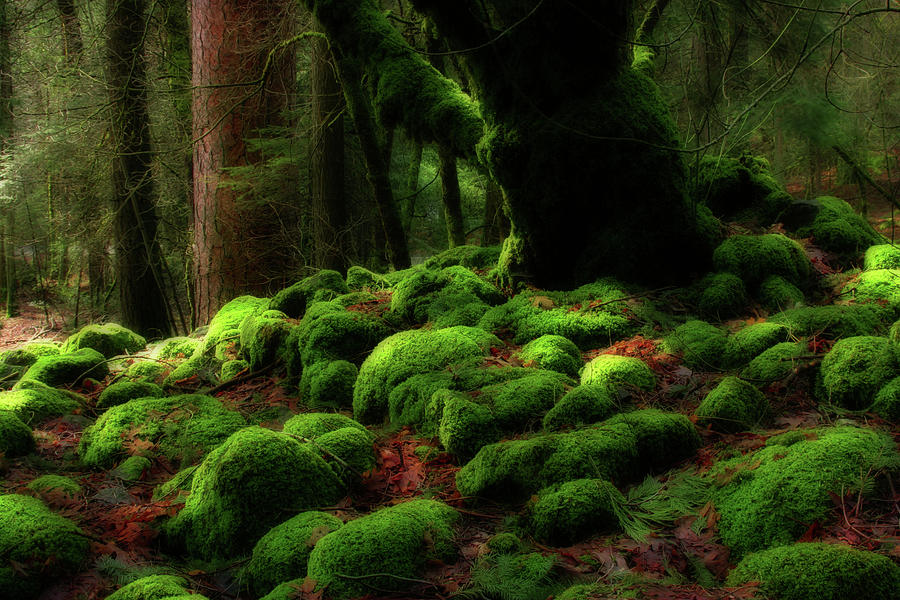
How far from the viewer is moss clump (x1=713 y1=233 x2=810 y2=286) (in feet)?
17.5

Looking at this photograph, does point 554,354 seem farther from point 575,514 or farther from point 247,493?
point 247,493

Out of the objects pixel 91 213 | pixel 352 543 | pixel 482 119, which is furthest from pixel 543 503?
pixel 91 213

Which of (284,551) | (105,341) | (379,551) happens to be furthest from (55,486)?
(105,341)

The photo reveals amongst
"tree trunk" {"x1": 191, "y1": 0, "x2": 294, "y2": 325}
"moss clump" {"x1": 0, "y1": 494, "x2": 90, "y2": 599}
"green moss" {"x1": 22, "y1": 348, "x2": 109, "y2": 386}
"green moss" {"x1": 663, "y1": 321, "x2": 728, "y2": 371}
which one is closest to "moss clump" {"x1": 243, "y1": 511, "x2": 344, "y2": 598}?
"moss clump" {"x1": 0, "y1": 494, "x2": 90, "y2": 599}

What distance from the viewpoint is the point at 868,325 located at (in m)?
4.22

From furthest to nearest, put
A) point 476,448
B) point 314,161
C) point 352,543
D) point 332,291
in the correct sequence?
point 314,161, point 332,291, point 476,448, point 352,543

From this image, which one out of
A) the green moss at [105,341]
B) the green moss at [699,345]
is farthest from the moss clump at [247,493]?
the green moss at [105,341]

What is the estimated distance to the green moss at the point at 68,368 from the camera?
226 inches

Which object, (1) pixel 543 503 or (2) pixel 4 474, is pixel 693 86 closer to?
(1) pixel 543 503

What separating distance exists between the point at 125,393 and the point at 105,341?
1.94 meters

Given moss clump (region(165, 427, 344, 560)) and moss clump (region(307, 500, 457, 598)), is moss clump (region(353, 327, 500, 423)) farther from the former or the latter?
moss clump (region(307, 500, 457, 598))

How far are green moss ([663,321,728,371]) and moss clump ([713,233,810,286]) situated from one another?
0.91 m

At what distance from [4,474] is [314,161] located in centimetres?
576

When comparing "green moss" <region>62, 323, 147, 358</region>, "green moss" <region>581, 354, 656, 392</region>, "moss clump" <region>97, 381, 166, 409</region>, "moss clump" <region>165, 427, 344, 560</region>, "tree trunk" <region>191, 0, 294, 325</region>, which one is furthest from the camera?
"tree trunk" <region>191, 0, 294, 325</region>
